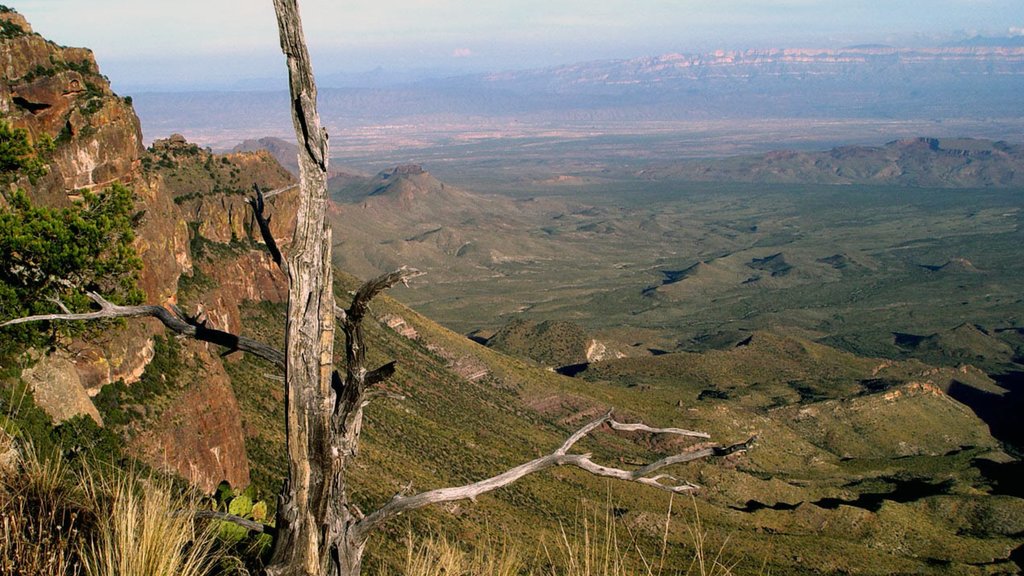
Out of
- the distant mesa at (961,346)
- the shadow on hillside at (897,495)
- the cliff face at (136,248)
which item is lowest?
the distant mesa at (961,346)

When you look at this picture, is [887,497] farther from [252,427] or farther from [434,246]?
[434,246]

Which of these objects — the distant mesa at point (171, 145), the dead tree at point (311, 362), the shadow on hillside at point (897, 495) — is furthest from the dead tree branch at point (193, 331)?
the distant mesa at point (171, 145)

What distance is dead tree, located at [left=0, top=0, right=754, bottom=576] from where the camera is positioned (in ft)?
19.6

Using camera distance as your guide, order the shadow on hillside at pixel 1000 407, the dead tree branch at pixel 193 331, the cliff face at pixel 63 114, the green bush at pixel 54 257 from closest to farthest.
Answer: the dead tree branch at pixel 193 331 < the green bush at pixel 54 257 < the cliff face at pixel 63 114 < the shadow on hillside at pixel 1000 407

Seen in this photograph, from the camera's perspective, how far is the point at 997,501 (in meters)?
43.7

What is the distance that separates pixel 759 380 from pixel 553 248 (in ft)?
374

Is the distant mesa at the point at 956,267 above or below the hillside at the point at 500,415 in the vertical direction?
below

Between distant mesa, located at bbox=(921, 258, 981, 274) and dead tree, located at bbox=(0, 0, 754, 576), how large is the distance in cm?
17111

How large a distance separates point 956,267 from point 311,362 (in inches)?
6903

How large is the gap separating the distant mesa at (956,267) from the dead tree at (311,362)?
17111 cm

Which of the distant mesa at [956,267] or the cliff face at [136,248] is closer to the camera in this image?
the cliff face at [136,248]

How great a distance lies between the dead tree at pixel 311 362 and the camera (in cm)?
598

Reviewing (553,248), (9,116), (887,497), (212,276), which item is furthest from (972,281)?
(9,116)

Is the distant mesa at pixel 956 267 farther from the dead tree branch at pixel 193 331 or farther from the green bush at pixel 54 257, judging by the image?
the dead tree branch at pixel 193 331
